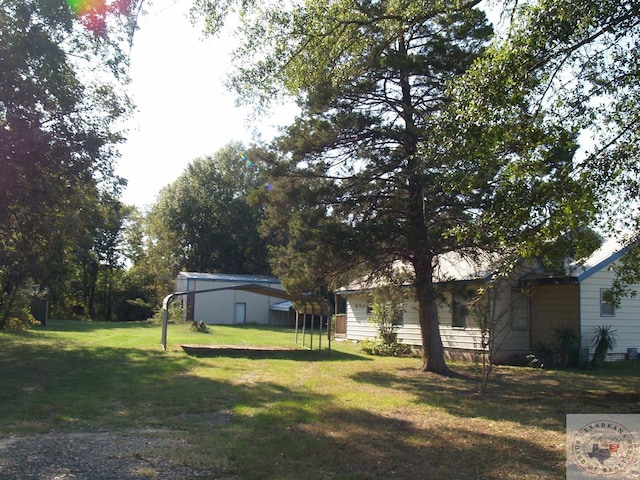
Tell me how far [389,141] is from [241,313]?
29640 mm

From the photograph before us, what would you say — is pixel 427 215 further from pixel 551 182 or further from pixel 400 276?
pixel 551 182

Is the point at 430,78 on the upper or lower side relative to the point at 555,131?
upper

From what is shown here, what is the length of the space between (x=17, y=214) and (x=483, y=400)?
12.8m

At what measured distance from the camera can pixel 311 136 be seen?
13680mm

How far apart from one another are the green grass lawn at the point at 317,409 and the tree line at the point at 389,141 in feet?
8.37

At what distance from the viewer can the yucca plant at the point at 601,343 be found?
1667cm

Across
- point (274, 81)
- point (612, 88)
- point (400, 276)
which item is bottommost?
point (400, 276)

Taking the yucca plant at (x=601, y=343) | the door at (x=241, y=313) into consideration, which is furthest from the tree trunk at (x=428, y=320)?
the door at (x=241, y=313)

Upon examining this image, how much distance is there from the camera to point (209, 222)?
163 feet

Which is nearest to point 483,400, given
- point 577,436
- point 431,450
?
point 577,436

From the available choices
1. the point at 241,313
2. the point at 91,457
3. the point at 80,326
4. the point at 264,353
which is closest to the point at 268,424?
the point at 91,457

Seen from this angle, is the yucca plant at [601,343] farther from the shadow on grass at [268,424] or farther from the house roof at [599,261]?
the shadow on grass at [268,424]

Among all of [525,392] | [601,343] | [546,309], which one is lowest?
[525,392]

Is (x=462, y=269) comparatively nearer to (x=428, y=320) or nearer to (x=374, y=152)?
(x=428, y=320)
